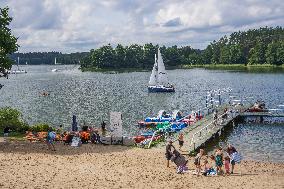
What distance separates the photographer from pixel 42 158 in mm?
30609

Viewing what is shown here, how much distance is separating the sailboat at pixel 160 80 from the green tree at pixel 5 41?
66838 mm

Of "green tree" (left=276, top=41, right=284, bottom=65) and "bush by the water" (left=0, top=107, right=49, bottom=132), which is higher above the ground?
"green tree" (left=276, top=41, right=284, bottom=65)

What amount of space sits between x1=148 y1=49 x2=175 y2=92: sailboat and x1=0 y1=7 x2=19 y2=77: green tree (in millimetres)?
66838

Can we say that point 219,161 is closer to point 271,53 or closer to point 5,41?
point 5,41

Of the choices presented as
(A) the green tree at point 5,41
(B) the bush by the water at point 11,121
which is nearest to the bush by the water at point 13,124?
(B) the bush by the water at point 11,121

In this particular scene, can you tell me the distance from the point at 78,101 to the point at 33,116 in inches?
808

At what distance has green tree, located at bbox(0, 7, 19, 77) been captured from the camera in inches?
1500

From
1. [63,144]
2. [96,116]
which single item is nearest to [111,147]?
[63,144]

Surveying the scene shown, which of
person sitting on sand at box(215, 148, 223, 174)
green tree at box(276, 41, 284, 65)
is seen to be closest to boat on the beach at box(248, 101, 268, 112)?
person sitting on sand at box(215, 148, 223, 174)

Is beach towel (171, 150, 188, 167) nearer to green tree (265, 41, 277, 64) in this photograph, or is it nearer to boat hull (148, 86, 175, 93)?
boat hull (148, 86, 175, 93)

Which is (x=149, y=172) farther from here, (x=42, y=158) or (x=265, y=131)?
(x=265, y=131)

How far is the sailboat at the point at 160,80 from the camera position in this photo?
342 ft

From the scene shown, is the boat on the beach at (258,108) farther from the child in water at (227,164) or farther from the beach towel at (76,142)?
the child in water at (227,164)

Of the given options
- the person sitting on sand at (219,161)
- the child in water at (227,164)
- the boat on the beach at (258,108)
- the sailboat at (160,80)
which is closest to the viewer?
the person sitting on sand at (219,161)
